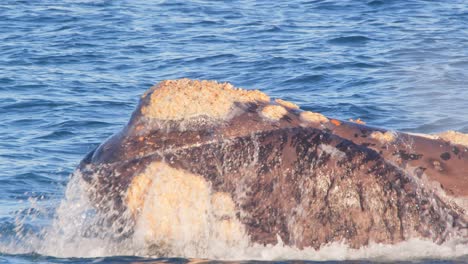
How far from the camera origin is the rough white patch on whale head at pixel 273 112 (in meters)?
7.55

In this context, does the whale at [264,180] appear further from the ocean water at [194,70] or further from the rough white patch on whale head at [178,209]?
the ocean water at [194,70]

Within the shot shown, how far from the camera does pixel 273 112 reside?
7.57 metres

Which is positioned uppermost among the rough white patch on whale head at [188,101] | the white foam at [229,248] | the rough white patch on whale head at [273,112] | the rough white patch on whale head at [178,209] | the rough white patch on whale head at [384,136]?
the rough white patch on whale head at [188,101]

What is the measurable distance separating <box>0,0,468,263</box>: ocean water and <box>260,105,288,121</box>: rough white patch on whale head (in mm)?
1014

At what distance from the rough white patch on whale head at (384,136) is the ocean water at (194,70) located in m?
0.79

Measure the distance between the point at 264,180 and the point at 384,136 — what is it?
39.3 inches

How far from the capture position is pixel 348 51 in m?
20.7

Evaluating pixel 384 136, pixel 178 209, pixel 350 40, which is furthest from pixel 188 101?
pixel 350 40

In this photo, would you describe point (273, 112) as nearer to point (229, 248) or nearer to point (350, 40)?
point (229, 248)

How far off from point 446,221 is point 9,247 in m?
3.98

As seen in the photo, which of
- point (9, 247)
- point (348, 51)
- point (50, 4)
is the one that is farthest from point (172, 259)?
point (50, 4)

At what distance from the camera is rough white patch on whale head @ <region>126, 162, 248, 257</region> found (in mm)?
7398

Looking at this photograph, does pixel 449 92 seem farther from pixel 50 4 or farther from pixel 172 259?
pixel 50 4

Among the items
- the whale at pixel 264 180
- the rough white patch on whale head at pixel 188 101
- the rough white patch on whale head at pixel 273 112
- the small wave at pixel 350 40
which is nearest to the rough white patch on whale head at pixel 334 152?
the whale at pixel 264 180
